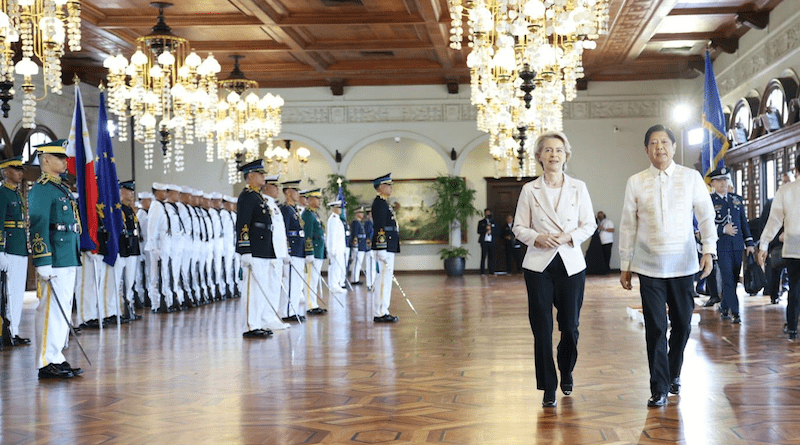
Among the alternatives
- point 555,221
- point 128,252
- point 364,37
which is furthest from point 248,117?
point 555,221

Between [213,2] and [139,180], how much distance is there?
336 inches

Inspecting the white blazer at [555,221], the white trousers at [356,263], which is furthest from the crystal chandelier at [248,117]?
the white blazer at [555,221]

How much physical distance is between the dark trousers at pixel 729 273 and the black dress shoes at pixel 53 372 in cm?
621

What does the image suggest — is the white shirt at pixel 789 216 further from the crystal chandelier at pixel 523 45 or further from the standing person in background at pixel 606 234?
the standing person in background at pixel 606 234

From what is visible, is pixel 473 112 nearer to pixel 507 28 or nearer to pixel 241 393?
pixel 507 28

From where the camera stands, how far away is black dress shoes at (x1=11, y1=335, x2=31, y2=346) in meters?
7.69

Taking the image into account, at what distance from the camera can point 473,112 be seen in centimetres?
2075

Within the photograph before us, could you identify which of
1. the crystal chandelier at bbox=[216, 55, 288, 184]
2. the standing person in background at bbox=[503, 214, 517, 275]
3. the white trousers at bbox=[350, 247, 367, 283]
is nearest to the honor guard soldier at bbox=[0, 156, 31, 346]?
the crystal chandelier at bbox=[216, 55, 288, 184]

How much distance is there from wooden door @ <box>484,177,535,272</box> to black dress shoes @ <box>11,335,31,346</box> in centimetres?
1450

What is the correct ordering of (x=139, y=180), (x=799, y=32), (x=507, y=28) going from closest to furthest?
(x=507, y=28) → (x=799, y=32) → (x=139, y=180)

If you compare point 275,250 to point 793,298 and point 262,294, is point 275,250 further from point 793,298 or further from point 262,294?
point 793,298

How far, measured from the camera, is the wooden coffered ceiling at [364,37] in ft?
45.0

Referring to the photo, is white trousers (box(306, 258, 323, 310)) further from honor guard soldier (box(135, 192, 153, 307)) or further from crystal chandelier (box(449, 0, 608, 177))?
crystal chandelier (box(449, 0, 608, 177))

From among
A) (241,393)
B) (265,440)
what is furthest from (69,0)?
(265,440)
